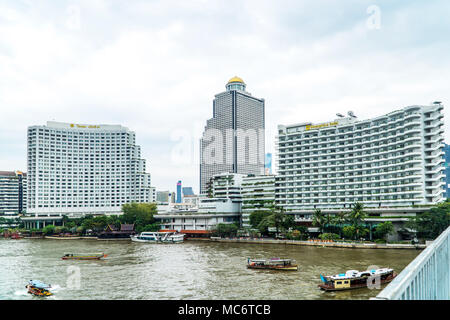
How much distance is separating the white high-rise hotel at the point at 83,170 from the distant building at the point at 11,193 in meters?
19.6

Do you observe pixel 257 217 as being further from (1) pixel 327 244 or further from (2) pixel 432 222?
(2) pixel 432 222

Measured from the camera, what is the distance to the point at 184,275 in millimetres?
40438

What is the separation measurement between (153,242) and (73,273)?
143ft

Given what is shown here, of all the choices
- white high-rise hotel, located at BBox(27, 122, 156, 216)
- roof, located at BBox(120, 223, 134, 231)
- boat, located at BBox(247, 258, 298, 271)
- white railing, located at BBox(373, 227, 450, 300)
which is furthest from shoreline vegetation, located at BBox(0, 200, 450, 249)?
white railing, located at BBox(373, 227, 450, 300)

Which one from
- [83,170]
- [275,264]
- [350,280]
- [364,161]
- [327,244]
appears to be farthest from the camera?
[83,170]

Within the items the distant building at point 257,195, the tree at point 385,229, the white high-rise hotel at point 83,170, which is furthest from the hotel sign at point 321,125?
the white high-rise hotel at point 83,170

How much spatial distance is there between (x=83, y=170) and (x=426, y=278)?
165807 mm

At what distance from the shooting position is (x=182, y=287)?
1355 inches

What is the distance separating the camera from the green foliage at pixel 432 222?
6138 cm

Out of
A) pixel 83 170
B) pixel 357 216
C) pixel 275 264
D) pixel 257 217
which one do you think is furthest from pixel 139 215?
pixel 275 264

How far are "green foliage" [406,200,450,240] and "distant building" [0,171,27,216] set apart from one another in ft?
504

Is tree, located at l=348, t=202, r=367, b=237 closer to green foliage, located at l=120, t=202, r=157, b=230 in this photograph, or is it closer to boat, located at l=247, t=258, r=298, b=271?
boat, located at l=247, t=258, r=298, b=271

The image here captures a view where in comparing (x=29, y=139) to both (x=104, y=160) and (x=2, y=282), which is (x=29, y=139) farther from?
(x=2, y=282)
